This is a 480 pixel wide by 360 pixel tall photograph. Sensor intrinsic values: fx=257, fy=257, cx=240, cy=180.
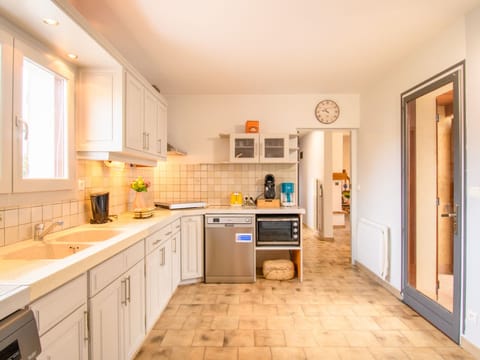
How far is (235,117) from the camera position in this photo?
12.5 ft

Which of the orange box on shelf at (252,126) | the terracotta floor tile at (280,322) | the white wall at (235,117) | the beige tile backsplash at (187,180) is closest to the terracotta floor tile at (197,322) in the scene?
the terracotta floor tile at (280,322)

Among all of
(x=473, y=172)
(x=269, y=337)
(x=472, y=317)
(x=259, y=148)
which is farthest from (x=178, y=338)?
(x=473, y=172)

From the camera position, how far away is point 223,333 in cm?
216

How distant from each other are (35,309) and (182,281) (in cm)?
229

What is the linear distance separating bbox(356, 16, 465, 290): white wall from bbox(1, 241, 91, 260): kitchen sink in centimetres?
298

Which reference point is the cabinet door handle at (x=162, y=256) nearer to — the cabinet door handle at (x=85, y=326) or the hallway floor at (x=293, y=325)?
the hallway floor at (x=293, y=325)

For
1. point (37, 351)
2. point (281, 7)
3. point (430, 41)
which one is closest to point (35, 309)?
point (37, 351)

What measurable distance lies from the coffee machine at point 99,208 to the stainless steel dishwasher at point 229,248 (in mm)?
1195

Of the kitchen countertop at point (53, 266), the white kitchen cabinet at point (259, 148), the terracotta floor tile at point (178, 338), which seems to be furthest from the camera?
the white kitchen cabinet at point (259, 148)

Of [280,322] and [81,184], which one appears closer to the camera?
[81,184]

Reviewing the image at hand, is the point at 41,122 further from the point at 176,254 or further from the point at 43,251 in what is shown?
the point at 176,254

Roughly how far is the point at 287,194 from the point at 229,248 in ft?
3.61

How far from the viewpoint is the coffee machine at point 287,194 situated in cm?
356

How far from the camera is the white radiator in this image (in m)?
2.92
